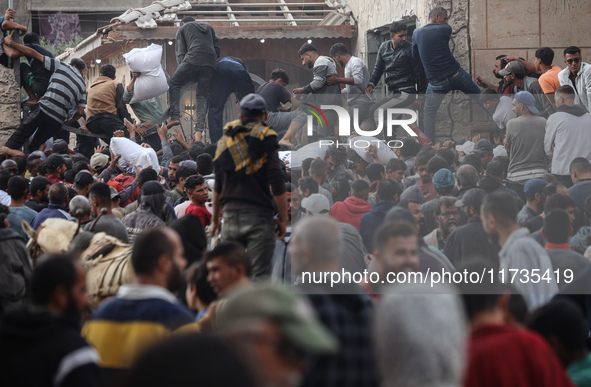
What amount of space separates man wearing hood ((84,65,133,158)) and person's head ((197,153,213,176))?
10.9 feet

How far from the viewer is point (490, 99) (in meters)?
10.3

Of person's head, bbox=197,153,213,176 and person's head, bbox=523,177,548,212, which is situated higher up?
person's head, bbox=197,153,213,176

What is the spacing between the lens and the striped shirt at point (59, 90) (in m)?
10.7

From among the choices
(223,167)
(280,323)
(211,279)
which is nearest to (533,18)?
(223,167)

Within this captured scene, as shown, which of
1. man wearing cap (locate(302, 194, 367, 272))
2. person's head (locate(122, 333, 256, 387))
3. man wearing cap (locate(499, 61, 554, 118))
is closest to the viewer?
person's head (locate(122, 333, 256, 387))

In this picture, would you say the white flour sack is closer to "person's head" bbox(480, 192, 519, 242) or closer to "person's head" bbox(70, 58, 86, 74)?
"person's head" bbox(70, 58, 86, 74)

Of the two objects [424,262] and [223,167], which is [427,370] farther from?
[223,167]

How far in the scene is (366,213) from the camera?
666 centimetres

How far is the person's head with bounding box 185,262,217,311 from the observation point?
14.5 ft

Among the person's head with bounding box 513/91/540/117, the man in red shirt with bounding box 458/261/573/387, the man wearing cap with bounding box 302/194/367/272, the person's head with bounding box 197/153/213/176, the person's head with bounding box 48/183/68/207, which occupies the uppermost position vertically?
the person's head with bounding box 513/91/540/117

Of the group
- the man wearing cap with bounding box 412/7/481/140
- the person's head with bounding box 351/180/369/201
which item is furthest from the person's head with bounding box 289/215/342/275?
the man wearing cap with bounding box 412/7/481/140

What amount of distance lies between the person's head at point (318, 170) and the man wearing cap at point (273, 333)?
530cm

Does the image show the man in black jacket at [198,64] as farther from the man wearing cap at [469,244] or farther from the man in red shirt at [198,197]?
the man wearing cap at [469,244]

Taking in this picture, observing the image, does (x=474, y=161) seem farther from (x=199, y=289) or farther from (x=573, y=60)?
(x=199, y=289)
